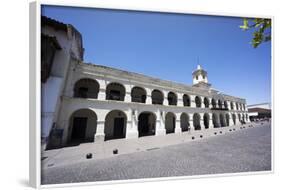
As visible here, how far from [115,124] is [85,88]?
381 cm

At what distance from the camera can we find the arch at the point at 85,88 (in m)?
8.84

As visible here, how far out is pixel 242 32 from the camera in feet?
14.6

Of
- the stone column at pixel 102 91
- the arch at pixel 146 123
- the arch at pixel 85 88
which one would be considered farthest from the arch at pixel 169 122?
the arch at pixel 85 88

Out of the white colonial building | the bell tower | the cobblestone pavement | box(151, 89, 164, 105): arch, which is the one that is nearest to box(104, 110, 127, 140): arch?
the white colonial building

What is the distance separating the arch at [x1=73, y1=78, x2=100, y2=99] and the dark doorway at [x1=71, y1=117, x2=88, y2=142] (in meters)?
1.79

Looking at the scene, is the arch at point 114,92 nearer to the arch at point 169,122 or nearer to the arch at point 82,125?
the arch at point 82,125

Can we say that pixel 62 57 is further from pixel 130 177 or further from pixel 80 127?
pixel 130 177

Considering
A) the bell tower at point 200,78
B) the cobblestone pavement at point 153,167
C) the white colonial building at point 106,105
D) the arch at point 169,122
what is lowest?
the arch at point 169,122

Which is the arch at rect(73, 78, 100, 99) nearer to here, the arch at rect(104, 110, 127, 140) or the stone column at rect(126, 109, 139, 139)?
the arch at rect(104, 110, 127, 140)

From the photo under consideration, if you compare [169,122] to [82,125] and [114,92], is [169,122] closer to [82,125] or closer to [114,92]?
[114,92]

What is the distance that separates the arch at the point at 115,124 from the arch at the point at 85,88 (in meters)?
2.18

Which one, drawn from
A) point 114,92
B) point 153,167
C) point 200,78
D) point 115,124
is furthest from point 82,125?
point 200,78

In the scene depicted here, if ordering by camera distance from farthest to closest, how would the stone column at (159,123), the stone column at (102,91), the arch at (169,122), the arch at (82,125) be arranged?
the arch at (169,122) < the stone column at (159,123) < the arch at (82,125) < the stone column at (102,91)

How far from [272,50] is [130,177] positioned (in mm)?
6210
